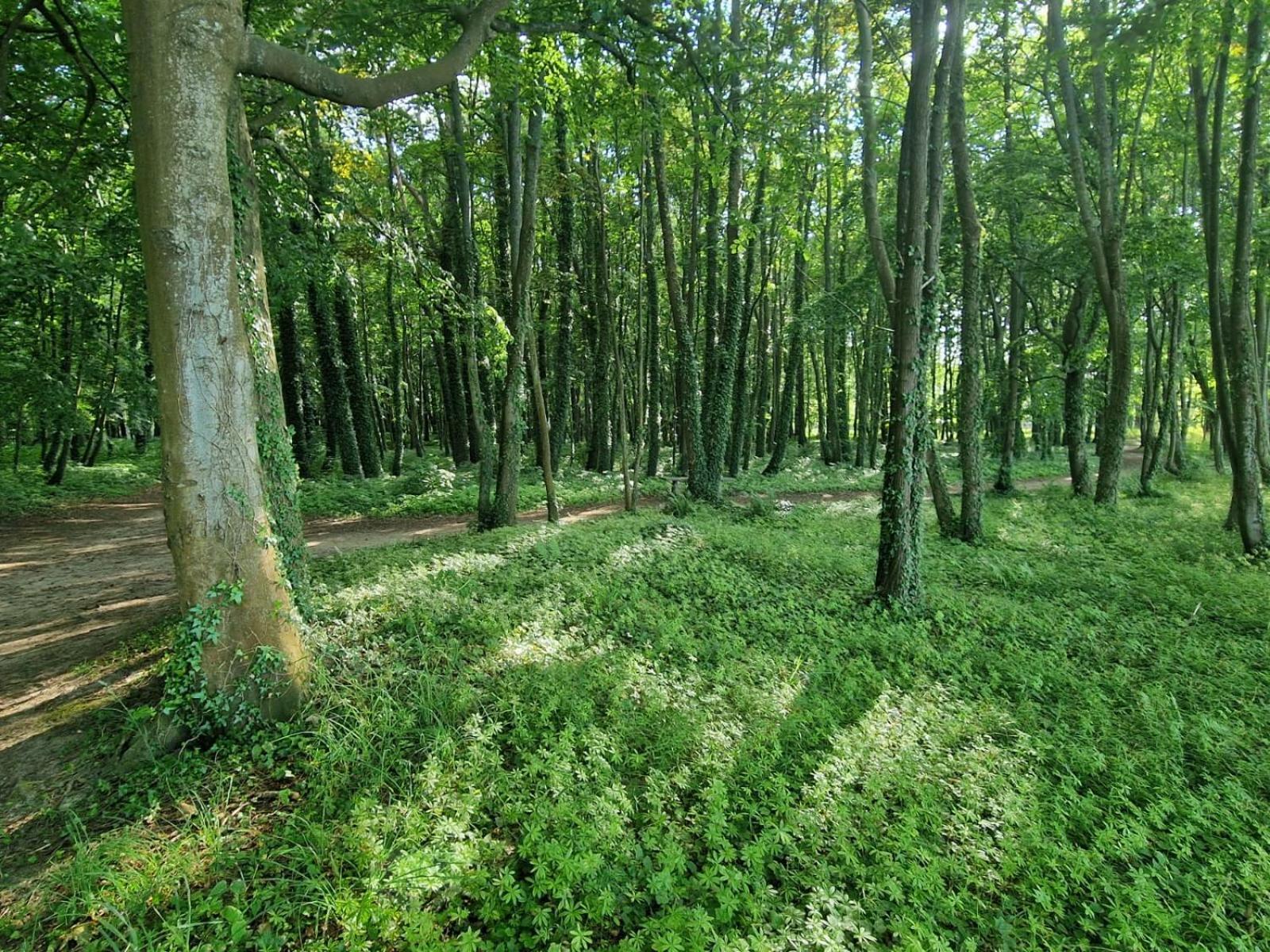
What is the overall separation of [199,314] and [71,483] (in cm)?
1787

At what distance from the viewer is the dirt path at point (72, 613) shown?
3.83 meters

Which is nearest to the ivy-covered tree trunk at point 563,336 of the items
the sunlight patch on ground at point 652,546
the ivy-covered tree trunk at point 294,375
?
the ivy-covered tree trunk at point 294,375

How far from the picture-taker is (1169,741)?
4.68 meters

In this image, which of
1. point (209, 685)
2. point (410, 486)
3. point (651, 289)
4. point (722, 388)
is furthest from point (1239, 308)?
point (410, 486)

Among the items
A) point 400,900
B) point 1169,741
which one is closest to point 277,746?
point 400,900

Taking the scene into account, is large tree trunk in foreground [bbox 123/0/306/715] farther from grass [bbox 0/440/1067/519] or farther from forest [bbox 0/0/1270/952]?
grass [bbox 0/440/1067/519]

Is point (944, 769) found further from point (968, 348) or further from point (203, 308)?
point (968, 348)

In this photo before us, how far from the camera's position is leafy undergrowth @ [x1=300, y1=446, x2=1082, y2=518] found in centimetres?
1328

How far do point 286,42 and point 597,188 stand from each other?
673cm

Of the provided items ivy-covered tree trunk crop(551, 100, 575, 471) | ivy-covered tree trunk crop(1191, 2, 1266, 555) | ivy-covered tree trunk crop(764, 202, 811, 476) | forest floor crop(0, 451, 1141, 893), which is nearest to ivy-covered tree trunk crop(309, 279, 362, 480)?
forest floor crop(0, 451, 1141, 893)

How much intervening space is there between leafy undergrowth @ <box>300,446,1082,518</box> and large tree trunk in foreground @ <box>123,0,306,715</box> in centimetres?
694

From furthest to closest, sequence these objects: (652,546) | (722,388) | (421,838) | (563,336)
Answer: (563,336) < (722,388) < (652,546) < (421,838)

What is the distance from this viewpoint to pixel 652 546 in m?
8.89

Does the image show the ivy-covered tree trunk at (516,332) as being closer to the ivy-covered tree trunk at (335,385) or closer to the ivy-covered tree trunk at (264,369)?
the ivy-covered tree trunk at (264,369)
